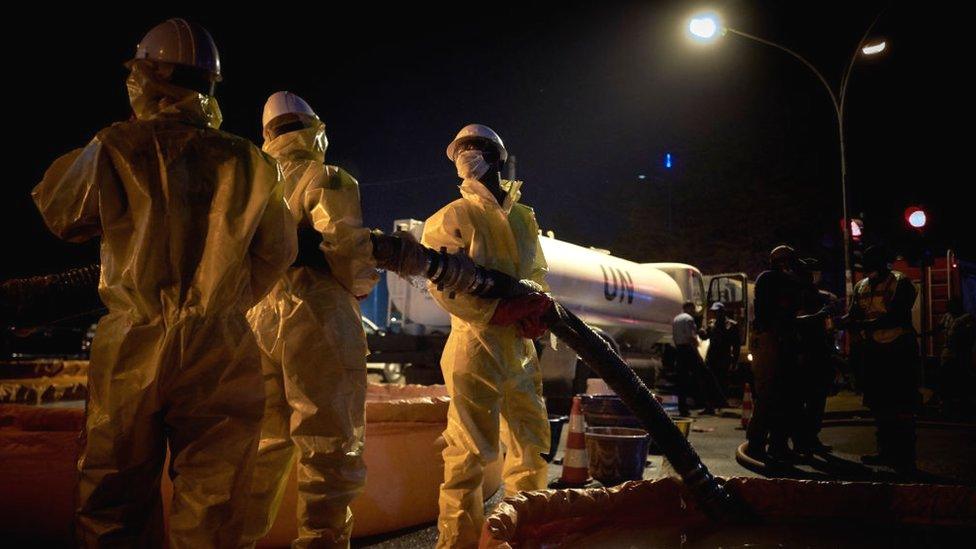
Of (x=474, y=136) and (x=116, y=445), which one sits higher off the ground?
(x=474, y=136)

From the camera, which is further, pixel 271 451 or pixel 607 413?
pixel 607 413

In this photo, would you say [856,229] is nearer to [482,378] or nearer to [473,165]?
[473,165]

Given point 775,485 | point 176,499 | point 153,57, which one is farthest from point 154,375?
point 775,485

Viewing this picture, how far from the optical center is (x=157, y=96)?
7.09 feet

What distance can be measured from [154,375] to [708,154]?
1436 inches

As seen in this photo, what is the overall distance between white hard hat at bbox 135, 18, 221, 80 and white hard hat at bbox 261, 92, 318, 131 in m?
0.87

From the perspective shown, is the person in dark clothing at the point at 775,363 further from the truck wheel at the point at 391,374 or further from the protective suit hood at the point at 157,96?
the truck wheel at the point at 391,374

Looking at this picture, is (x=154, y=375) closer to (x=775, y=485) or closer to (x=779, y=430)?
(x=775, y=485)

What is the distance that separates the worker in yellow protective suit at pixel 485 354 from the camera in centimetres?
308

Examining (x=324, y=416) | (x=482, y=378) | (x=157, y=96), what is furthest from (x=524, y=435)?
(x=157, y=96)

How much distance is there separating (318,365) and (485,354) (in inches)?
36.5

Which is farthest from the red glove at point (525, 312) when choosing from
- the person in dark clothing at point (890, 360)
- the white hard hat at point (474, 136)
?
the person in dark clothing at point (890, 360)

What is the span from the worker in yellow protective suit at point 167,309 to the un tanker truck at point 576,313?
5.86m

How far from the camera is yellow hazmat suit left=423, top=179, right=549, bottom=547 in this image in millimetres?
3068
